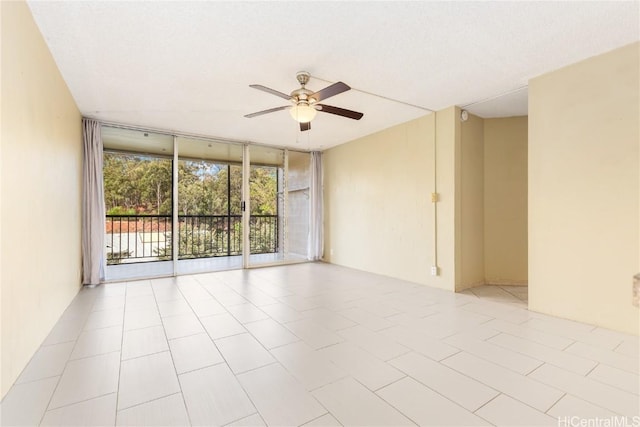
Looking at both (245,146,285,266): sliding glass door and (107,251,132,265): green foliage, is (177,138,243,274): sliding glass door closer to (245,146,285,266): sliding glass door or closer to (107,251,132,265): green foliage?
(245,146,285,266): sliding glass door

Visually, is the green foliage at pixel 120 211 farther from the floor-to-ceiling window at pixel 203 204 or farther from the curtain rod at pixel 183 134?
the curtain rod at pixel 183 134

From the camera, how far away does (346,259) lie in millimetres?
5844

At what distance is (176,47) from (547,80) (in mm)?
3549

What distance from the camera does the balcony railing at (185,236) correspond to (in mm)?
5977

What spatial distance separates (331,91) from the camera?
255 centimetres

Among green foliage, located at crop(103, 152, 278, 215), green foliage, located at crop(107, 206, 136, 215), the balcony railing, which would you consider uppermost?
green foliage, located at crop(103, 152, 278, 215)

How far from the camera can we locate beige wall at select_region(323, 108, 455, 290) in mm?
4062

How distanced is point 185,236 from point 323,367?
18.5ft

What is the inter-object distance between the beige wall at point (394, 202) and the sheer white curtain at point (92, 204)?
13.1 ft

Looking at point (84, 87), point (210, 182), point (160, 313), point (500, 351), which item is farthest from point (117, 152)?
point (500, 351)

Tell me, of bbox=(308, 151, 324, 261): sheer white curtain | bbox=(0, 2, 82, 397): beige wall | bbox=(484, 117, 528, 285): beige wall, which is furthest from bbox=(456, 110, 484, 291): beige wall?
bbox=(0, 2, 82, 397): beige wall

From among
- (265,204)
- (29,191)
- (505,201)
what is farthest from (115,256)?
(505,201)

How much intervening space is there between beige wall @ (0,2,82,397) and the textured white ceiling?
0.96 feet

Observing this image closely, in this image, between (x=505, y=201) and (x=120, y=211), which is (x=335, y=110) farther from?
(x=120, y=211)
